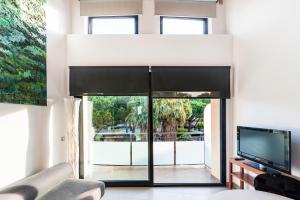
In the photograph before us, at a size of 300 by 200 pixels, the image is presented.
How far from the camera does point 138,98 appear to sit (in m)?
5.04

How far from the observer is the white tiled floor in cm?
434

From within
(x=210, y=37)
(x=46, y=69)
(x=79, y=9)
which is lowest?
(x=46, y=69)

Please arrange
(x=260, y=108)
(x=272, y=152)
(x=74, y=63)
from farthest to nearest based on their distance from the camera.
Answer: (x=74, y=63), (x=260, y=108), (x=272, y=152)

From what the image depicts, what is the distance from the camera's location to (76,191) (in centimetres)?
321

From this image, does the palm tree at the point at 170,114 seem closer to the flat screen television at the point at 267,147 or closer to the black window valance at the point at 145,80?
the black window valance at the point at 145,80

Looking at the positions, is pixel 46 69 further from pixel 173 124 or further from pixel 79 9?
pixel 173 124

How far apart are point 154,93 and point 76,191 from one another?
88.0 inches

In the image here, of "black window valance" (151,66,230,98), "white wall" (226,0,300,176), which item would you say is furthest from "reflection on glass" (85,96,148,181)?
"white wall" (226,0,300,176)

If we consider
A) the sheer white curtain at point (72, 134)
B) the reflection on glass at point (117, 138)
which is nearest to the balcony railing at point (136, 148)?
the reflection on glass at point (117, 138)

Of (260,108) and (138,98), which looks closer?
(260,108)

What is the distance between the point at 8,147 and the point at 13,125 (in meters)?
0.25

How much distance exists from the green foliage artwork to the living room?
69mm

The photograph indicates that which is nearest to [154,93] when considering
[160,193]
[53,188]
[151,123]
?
[151,123]

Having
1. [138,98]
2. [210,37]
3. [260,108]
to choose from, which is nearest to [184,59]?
[210,37]
